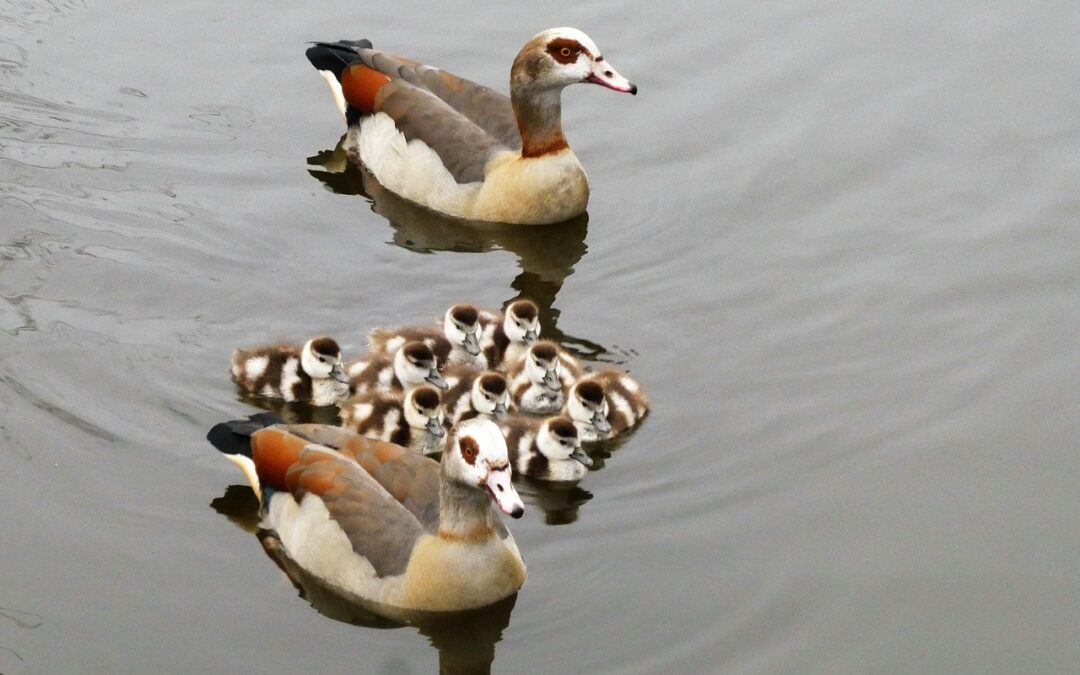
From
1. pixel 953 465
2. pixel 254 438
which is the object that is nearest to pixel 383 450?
pixel 254 438

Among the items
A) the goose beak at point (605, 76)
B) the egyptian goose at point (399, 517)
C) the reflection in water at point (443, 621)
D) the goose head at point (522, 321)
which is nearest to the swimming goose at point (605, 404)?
the goose head at point (522, 321)

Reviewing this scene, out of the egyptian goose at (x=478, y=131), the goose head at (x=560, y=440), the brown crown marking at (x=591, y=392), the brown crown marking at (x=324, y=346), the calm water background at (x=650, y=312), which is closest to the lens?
the calm water background at (x=650, y=312)

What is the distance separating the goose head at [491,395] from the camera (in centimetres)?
943

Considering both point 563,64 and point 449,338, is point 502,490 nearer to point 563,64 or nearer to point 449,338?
point 449,338

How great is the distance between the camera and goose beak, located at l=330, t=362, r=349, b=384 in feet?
31.6

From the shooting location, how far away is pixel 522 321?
10.0 m

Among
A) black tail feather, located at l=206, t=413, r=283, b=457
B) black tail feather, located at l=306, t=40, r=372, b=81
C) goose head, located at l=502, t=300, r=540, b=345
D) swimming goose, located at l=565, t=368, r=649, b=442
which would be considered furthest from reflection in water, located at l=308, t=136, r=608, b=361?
black tail feather, located at l=206, t=413, r=283, b=457

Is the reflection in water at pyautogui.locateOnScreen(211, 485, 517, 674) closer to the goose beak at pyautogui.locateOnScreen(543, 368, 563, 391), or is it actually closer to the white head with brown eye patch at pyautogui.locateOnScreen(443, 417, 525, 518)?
the white head with brown eye patch at pyautogui.locateOnScreen(443, 417, 525, 518)

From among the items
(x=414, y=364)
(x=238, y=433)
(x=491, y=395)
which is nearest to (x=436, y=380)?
(x=414, y=364)

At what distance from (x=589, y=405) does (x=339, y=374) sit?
150 cm

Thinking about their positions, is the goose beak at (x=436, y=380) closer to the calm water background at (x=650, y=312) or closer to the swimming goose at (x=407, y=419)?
the swimming goose at (x=407, y=419)

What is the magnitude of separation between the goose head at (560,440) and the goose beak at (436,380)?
0.88m

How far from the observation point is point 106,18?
14.1 metres

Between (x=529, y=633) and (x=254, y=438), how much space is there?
1.80 meters
